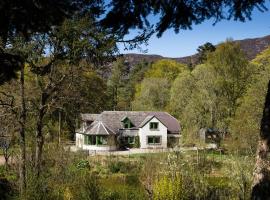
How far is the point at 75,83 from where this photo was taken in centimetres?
2022

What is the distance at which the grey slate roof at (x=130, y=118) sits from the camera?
165 feet

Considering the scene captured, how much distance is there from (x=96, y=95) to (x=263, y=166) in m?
53.2

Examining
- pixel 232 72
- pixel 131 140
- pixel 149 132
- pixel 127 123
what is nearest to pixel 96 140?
pixel 127 123

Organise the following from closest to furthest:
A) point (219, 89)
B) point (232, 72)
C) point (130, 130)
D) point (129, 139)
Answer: point (219, 89), point (232, 72), point (130, 130), point (129, 139)

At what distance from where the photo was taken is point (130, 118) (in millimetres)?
51781

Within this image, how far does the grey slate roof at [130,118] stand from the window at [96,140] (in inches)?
52.0

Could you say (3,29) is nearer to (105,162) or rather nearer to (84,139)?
(105,162)

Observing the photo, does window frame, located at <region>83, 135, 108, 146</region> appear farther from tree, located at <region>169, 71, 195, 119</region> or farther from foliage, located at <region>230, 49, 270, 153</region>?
foliage, located at <region>230, 49, 270, 153</region>

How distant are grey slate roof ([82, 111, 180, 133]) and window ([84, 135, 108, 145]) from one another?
1.32m

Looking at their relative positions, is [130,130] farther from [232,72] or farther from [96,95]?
[232,72]

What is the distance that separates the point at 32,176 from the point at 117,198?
4053mm

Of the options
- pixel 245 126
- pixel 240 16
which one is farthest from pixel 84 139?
pixel 240 16

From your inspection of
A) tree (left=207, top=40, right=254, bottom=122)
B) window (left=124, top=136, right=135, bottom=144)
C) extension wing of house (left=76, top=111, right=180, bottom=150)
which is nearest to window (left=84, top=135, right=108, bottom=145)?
extension wing of house (left=76, top=111, right=180, bottom=150)

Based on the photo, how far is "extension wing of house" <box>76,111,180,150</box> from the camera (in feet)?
162
